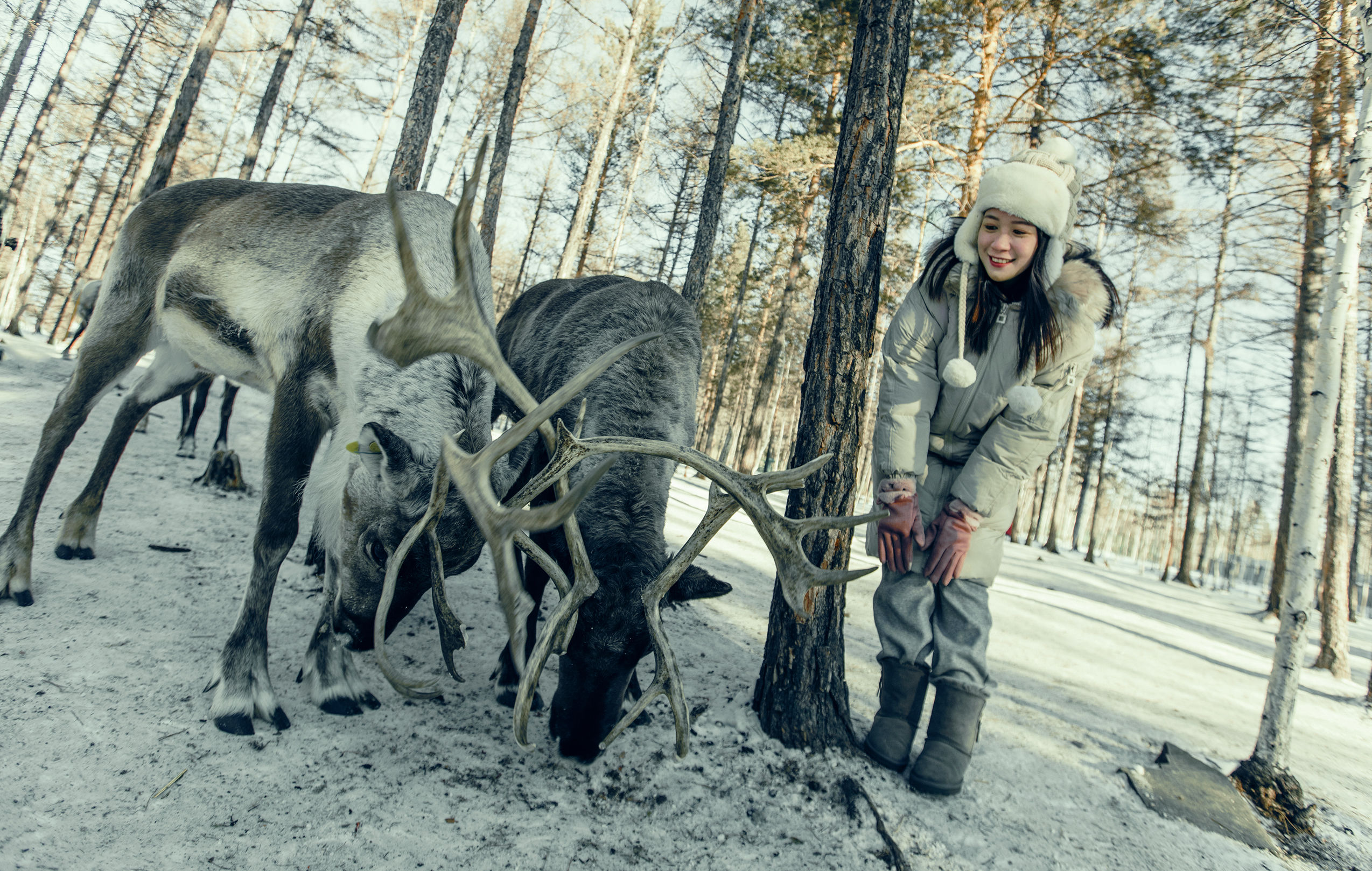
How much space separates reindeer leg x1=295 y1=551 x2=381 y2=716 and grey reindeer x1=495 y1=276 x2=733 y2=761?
0.63 meters

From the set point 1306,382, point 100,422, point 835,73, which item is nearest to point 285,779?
point 100,422

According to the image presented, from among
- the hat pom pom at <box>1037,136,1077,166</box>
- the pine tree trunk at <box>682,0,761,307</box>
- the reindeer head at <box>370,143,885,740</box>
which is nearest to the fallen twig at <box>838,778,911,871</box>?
the reindeer head at <box>370,143,885,740</box>

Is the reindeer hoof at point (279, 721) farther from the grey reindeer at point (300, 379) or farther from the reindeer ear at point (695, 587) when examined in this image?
the reindeer ear at point (695, 587)

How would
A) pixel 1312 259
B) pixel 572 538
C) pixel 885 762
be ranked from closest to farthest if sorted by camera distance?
1. pixel 572 538
2. pixel 885 762
3. pixel 1312 259

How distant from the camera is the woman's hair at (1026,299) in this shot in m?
2.75

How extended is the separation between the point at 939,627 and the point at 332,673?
2.78 meters

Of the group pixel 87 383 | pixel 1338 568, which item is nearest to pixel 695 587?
pixel 87 383

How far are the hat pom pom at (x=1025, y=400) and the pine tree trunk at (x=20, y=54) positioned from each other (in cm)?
2755

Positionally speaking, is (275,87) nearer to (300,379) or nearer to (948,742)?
(300,379)

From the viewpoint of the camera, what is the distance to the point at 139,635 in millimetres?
3029

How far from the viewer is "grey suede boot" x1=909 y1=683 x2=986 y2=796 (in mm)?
2732

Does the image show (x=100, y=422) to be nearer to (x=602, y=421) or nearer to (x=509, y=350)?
(x=509, y=350)

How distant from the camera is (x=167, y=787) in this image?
83.7 inches

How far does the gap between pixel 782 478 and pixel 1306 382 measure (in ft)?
38.8
